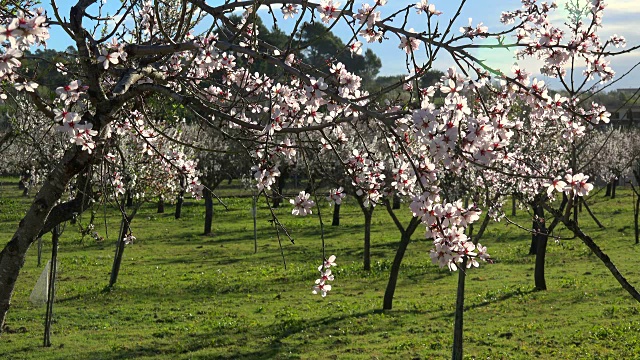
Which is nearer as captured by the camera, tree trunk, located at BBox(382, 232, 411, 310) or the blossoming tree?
the blossoming tree

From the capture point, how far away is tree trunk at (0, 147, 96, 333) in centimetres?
509

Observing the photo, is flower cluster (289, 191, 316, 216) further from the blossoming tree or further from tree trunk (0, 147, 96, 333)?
tree trunk (0, 147, 96, 333)

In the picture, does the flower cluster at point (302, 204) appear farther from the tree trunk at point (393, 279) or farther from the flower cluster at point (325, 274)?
the tree trunk at point (393, 279)

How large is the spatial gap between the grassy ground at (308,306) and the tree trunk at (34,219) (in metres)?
9.82

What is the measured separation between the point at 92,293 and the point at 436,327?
10.7 m

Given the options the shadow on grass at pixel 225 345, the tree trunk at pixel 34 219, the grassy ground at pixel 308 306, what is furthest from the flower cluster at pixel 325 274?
the shadow on grass at pixel 225 345

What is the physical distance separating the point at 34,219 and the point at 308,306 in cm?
1483

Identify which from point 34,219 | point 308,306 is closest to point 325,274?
point 34,219

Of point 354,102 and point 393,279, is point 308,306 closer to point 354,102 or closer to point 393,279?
point 393,279

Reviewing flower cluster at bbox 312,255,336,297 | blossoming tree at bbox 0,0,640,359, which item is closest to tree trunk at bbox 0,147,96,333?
blossoming tree at bbox 0,0,640,359

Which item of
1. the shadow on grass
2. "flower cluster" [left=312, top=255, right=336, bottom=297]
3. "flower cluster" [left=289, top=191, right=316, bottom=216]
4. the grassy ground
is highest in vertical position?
"flower cluster" [left=289, top=191, right=316, bottom=216]

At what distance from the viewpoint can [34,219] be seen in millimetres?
5121

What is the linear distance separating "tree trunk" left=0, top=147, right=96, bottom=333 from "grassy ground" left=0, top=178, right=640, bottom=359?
982 cm

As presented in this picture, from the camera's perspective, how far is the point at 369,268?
84.2 ft
